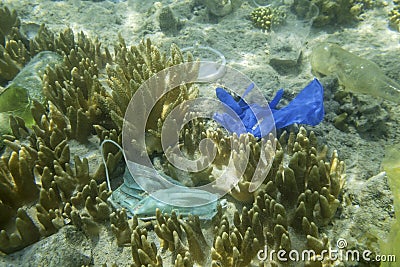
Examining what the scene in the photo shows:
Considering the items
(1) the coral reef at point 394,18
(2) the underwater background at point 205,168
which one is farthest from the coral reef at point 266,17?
(1) the coral reef at point 394,18

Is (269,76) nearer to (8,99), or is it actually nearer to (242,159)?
(242,159)

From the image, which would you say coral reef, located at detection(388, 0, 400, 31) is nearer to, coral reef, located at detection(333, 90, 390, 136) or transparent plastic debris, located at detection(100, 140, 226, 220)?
coral reef, located at detection(333, 90, 390, 136)

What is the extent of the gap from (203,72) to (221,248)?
2.92 metres

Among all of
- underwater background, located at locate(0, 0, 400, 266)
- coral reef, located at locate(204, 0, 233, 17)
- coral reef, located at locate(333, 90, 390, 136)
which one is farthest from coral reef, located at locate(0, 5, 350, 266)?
coral reef, located at locate(204, 0, 233, 17)

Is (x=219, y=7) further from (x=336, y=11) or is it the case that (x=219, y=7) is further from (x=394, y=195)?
(x=394, y=195)

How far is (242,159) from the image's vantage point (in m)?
3.06

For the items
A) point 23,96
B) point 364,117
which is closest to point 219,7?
point 364,117

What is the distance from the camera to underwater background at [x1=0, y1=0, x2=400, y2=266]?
2537mm

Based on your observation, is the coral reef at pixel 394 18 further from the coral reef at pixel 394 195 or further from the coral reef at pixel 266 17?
the coral reef at pixel 394 195

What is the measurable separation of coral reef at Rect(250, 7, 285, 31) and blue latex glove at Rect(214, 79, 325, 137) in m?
3.09

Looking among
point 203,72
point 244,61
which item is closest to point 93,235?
point 203,72

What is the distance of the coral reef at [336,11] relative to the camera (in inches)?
239

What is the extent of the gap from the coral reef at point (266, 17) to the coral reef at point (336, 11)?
530 mm

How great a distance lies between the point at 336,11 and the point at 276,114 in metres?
4.11
